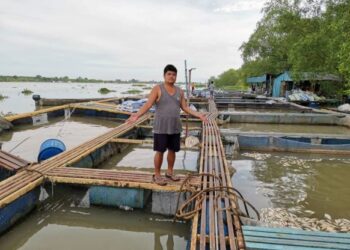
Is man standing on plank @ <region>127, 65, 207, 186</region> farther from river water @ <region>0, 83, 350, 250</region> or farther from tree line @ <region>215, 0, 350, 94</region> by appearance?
tree line @ <region>215, 0, 350, 94</region>

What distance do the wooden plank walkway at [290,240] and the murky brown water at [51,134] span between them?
20.8ft

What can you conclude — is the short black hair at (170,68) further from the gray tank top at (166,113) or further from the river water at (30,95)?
the river water at (30,95)

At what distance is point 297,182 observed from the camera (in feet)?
19.7

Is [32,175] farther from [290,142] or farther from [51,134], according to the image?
[51,134]

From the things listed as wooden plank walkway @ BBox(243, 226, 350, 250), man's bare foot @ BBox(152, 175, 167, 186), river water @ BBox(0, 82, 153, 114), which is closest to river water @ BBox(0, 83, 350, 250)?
man's bare foot @ BBox(152, 175, 167, 186)

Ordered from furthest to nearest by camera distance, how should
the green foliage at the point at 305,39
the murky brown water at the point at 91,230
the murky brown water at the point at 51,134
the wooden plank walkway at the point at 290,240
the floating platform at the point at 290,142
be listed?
1. the green foliage at the point at 305,39
2. the murky brown water at the point at 51,134
3. the floating platform at the point at 290,142
4. the murky brown water at the point at 91,230
5. the wooden plank walkway at the point at 290,240

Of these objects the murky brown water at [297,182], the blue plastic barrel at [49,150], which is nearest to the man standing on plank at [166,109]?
the murky brown water at [297,182]

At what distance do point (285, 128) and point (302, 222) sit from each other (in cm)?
973

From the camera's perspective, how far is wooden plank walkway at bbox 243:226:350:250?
279 centimetres

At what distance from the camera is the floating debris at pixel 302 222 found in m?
4.11

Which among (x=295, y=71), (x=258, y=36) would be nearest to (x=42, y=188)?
(x=295, y=71)

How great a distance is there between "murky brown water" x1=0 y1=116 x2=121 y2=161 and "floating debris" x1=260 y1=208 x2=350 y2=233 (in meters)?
5.91

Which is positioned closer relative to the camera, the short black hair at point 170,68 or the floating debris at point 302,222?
the short black hair at point 170,68

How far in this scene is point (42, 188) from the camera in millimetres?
4441
